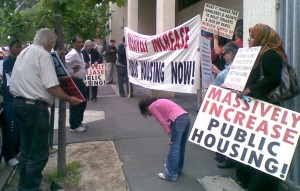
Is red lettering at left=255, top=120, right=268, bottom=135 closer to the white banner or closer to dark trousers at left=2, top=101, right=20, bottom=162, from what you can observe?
the white banner

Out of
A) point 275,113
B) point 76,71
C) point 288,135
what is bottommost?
point 288,135

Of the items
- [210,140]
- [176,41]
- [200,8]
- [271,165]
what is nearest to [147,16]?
[200,8]

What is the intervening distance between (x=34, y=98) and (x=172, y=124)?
1.73 metres

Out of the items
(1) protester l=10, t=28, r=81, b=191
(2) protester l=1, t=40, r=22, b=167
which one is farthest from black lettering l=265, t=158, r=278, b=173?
(2) protester l=1, t=40, r=22, b=167

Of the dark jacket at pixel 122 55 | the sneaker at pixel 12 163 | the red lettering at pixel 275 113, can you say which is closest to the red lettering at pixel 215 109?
the red lettering at pixel 275 113

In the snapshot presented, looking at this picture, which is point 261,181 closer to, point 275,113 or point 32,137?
point 275,113

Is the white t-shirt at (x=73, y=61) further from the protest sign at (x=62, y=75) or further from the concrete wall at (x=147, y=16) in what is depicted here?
the concrete wall at (x=147, y=16)

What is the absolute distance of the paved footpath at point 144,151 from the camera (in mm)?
4875

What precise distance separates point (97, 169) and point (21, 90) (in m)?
1.73

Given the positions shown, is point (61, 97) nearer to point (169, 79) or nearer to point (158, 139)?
point (158, 139)

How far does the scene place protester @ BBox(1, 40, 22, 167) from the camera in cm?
548

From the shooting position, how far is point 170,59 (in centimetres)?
789

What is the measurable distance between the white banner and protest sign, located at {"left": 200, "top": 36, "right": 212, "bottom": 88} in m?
0.20

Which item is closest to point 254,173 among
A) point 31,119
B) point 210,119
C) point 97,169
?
point 210,119
